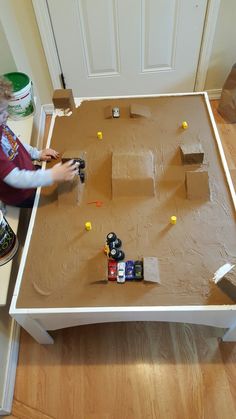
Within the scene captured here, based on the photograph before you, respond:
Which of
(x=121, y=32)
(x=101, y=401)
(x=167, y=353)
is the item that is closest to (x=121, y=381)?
(x=101, y=401)

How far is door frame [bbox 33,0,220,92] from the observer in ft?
5.77

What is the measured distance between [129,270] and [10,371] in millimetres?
635

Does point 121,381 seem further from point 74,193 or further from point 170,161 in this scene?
point 170,161

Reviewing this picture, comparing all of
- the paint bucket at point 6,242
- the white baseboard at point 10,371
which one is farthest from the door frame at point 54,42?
the white baseboard at point 10,371

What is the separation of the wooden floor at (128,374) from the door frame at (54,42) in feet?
5.25

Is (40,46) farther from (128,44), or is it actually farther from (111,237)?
(111,237)

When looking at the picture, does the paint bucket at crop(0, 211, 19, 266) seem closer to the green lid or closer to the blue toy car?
the blue toy car

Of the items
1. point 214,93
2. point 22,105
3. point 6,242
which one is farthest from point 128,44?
point 6,242

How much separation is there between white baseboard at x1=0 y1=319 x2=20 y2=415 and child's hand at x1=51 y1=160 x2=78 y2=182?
62 cm

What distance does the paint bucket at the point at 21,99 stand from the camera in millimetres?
1562

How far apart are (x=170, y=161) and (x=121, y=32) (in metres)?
1.07

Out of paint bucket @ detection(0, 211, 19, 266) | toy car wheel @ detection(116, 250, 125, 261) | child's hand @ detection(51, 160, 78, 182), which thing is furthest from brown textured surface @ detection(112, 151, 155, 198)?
paint bucket @ detection(0, 211, 19, 266)

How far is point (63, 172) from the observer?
3.75 feet

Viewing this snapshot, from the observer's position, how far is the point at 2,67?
A: 177cm
